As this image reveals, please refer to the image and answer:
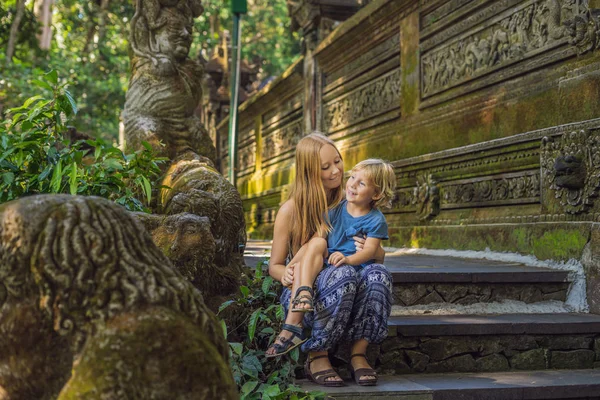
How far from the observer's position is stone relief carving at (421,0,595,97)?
17.6 feet

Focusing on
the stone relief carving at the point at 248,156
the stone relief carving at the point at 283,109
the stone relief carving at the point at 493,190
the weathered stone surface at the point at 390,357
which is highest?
the stone relief carving at the point at 283,109

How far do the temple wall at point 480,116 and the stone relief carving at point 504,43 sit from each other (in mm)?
12

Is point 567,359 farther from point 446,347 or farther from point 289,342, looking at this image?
point 289,342

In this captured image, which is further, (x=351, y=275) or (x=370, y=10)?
(x=370, y=10)

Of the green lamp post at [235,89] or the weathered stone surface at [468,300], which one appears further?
the green lamp post at [235,89]

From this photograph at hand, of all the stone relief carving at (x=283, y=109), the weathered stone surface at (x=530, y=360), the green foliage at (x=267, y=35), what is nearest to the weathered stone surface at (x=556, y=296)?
the weathered stone surface at (x=530, y=360)

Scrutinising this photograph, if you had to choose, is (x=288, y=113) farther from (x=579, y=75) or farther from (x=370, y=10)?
(x=579, y=75)

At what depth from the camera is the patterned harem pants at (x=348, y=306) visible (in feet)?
11.6

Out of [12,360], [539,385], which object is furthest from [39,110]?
[539,385]

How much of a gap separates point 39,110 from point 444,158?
3879mm

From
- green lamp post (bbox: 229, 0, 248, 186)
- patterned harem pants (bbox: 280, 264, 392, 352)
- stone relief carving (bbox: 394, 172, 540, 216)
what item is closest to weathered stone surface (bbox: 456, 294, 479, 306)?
patterned harem pants (bbox: 280, 264, 392, 352)

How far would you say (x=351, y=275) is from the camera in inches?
140

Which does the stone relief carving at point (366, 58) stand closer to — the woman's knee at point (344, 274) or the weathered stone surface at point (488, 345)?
the weathered stone surface at point (488, 345)

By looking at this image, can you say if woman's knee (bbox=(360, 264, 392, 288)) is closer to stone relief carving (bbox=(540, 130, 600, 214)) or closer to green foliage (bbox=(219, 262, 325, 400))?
green foliage (bbox=(219, 262, 325, 400))
